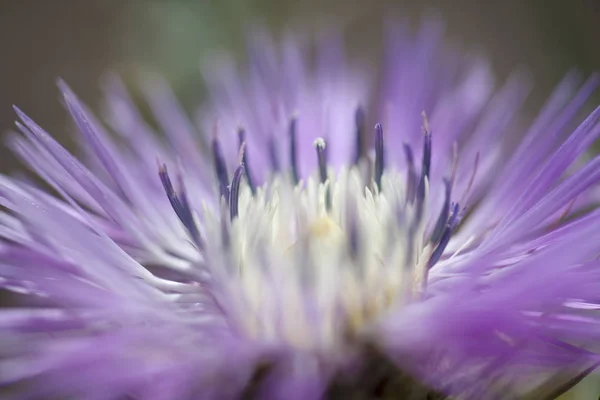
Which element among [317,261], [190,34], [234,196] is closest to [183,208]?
[234,196]

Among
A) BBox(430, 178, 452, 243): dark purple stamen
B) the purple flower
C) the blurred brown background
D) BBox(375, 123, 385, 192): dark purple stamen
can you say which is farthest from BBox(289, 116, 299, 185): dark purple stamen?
the blurred brown background

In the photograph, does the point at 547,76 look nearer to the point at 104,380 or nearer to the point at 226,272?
the point at 226,272

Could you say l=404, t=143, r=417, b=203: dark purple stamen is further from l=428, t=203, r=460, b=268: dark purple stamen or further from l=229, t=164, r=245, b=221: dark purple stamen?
l=229, t=164, r=245, b=221: dark purple stamen

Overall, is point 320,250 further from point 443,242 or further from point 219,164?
point 219,164

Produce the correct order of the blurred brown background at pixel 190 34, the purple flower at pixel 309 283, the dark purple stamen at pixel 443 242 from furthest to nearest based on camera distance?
the blurred brown background at pixel 190 34, the dark purple stamen at pixel 443 242, the purple flower at pixel 309 283

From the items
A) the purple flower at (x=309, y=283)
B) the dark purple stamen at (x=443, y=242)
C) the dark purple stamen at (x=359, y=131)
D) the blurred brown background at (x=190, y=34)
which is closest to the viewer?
the purple flower at (x=309, y=283)

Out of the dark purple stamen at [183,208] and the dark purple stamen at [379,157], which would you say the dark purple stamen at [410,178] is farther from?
the dark purple stamen at [183,208]

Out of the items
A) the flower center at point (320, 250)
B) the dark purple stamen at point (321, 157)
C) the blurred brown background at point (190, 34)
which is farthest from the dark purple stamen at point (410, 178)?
the blurred brown background at point (190, 34)

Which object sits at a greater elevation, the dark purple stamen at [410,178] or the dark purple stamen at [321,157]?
the dark purple stamen at [321,157]
